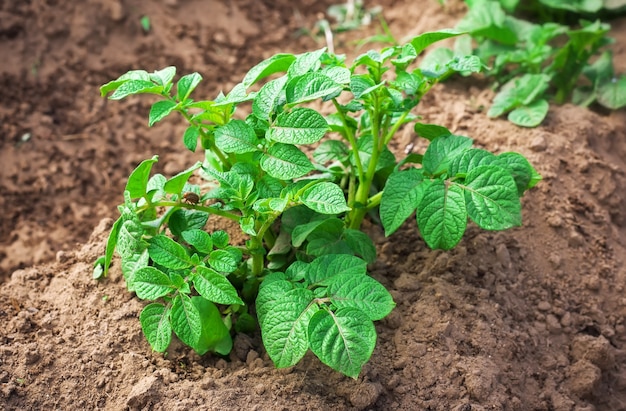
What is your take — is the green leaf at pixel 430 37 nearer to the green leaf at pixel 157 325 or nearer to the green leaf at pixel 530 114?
the green leaf at pixel 530 114

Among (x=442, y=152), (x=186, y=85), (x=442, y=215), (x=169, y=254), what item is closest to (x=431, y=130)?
(x=442, y=152)

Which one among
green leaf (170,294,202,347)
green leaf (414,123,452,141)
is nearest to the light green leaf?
green leaf (170,294,202,347)

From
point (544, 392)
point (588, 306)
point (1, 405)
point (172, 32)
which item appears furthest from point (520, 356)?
point (172, 32)

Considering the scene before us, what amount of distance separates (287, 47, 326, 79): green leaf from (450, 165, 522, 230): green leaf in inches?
19.1

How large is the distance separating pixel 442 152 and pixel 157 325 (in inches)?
33.7

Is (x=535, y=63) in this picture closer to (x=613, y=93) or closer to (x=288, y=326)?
(x=613, y=93)

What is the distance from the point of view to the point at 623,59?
9.46ft

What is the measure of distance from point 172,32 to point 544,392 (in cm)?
225

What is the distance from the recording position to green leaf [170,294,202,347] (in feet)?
5.46

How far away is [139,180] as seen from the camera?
5.79 feet

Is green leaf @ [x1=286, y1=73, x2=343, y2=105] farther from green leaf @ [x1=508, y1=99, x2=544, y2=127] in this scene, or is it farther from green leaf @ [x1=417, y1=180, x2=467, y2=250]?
green leaf @ [x1=508, y1=99, x2=544, y2=127]

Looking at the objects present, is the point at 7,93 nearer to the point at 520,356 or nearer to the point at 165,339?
the point at 165,339

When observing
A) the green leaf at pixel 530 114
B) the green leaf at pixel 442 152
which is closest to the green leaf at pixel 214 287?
the green leaf at pixel 442 152

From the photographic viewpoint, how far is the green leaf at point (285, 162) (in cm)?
171
